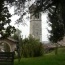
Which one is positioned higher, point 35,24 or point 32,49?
point 35,24

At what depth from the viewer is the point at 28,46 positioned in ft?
112

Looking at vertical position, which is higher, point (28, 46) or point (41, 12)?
point (41, 12)

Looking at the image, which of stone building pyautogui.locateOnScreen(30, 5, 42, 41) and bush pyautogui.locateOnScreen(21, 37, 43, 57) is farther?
bush pyautogui.locateOnScreen(21, 37, 43, 57)

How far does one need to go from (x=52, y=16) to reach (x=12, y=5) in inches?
113

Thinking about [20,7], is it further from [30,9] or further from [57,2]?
[57,2]

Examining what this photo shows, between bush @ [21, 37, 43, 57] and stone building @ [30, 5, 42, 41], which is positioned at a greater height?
stone building @ [30, 5, 42, 41]

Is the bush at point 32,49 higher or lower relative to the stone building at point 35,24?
lower

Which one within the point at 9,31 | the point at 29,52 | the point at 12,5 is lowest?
the point at 29,52

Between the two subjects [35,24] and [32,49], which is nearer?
[32,49]

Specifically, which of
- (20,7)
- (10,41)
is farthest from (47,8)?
(10,41)

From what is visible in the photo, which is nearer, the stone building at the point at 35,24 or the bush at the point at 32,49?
the stone building at the point at 35,24

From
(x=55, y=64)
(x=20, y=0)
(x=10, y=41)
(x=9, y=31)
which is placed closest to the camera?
(x=20, y=0)

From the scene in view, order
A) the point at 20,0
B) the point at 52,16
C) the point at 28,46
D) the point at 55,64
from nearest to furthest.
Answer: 1. the point at 20,0
2. the point at 52,16
3. the point at 55,64
4. the point at 28,46

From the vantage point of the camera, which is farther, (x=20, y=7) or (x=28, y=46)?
(x=28, y=46)
